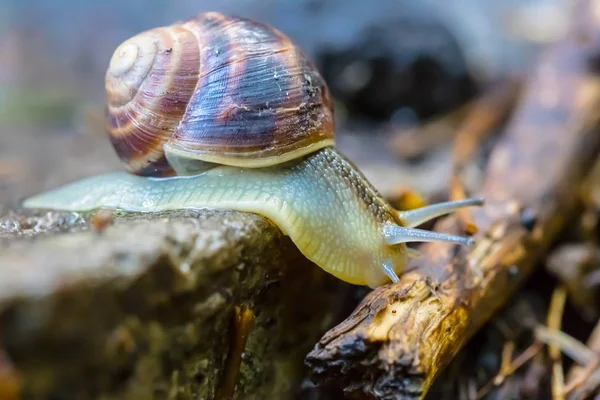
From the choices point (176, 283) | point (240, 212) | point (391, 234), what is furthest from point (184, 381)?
point (391, 234)

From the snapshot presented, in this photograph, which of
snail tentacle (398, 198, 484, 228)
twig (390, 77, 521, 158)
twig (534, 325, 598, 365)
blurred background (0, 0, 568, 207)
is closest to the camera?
snail tentacle (398, 198, 484, 228)

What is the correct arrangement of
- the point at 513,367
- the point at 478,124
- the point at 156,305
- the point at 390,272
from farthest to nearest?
the point at 478,124 < the point at 513,367 < the point at 390,272 < the point at 156,305

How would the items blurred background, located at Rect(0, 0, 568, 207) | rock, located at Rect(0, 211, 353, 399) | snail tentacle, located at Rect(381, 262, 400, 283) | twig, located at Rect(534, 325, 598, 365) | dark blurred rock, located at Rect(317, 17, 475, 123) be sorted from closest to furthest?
rock, located at Rect(0, 211, 353, 399)
snail tentacle, located at Rect(381, 262, 400, 283)
twig, located at Rect(534, 325, 598, 365)
blurred background, located at Rect(0, 0, 568, 207)
dark blurred rock, located at Rect(317, 17, 475, 123)

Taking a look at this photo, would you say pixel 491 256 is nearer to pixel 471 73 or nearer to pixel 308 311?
pixel 308 311

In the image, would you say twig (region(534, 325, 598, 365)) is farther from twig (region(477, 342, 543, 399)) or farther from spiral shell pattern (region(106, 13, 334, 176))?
spiral shell pattern (region(106, 13, 334, 176))

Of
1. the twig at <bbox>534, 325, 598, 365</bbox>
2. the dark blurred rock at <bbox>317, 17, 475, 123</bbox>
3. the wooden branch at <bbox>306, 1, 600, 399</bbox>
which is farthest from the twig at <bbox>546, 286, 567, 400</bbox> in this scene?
the dark blurred rock at <bbox>317, 17, 475, 123</bbox>

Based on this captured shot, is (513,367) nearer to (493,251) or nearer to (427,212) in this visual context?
(493,251)

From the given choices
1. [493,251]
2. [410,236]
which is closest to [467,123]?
[493,251]
